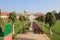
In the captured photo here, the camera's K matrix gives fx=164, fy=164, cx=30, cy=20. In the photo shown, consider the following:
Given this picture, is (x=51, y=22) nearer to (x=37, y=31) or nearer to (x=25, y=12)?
(x=37, y=31)

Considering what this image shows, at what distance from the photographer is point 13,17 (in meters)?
21.3

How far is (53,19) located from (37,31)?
3421mm

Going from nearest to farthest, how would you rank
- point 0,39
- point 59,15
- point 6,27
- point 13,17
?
1. point 6,27
2. point 0,39
3. point 13,17
4. point 59,15

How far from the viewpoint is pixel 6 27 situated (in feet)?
22.9

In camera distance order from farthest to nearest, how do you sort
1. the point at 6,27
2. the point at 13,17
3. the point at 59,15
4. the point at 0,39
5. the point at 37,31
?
the point at 59,15 < the point at 37,31 < the point at 13,17 < the point at 0,39 < the point at 6,27

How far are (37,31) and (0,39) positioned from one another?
35.5ft

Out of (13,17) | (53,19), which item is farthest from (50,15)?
(13,17)

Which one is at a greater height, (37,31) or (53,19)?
(53,19)

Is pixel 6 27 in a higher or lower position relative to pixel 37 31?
higher

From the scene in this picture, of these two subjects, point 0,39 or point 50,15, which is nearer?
point 0,39

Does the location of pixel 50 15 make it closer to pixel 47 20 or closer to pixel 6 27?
pixel 47 20

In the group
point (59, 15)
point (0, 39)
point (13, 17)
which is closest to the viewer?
point (0, 39)

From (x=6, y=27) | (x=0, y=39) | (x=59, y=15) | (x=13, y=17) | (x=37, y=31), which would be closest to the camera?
(x=6, y=27)

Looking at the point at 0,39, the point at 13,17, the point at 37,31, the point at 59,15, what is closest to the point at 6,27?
the point at 0,39
